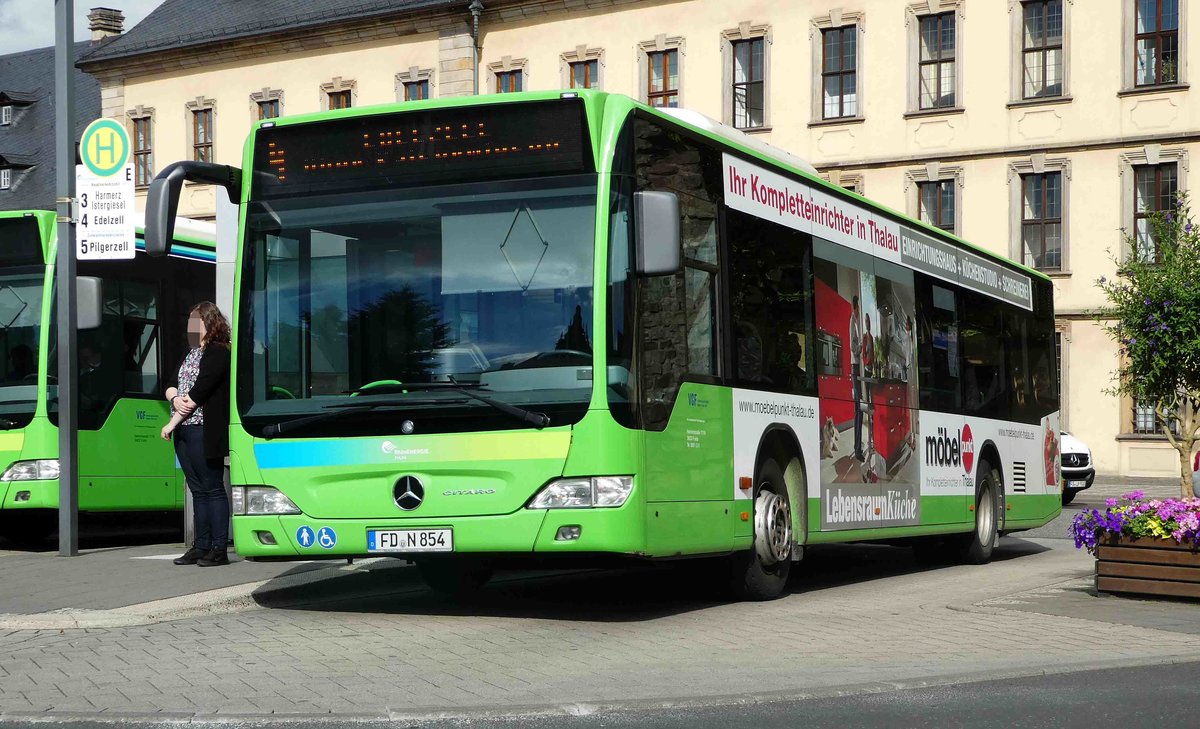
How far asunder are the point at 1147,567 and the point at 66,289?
27.0ft

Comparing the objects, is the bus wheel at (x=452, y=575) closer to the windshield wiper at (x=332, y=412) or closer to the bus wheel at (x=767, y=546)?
the bus wheel at (x=767, y=546)

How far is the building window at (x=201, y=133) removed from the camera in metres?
51.8

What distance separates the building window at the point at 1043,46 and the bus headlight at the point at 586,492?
32.9 metres

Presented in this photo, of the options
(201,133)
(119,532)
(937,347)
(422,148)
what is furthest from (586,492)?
(201,133)

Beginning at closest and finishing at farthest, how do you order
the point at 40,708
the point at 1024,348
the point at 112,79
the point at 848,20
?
the point at 40,708 → the point at 1024,348 → the point at 848,20 → the point at 112,79

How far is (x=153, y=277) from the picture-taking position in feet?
52.1

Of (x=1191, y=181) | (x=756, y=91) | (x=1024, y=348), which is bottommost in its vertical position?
(x=1024, y=348)

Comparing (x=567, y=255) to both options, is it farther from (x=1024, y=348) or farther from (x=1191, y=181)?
(x=1191, y=181)

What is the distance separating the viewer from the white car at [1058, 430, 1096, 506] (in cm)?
2780

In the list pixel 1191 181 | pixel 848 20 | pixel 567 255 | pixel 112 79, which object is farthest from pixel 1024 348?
pixel 112 79

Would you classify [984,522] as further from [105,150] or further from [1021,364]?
[105,150]

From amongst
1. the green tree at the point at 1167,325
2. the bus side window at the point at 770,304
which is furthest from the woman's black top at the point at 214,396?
the green tree at the point at 1167,325

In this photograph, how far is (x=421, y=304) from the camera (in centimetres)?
945

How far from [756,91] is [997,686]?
121 feet
